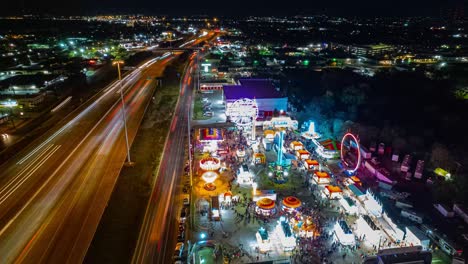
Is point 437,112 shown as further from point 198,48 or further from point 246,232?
point 198,48

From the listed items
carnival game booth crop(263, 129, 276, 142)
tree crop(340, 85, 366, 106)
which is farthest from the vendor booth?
tree crop(340, 85, 366, 106)

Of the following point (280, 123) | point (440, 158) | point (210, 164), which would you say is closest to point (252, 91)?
point (280, 123)

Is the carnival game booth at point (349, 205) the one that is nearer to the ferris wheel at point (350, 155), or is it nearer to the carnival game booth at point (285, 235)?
the ferris wheel at point (350, 155)

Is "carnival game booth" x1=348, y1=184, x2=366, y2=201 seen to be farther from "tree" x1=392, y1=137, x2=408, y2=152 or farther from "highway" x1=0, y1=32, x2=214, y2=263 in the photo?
"highway" x1=0, y1=32, x2=214, y2=263

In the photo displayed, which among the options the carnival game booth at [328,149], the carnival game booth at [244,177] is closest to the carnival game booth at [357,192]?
the carnival game booth at [328,149]

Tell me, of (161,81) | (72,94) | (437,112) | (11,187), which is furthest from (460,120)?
(72,94)

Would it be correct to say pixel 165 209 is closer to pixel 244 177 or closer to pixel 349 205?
pixel 244 177
